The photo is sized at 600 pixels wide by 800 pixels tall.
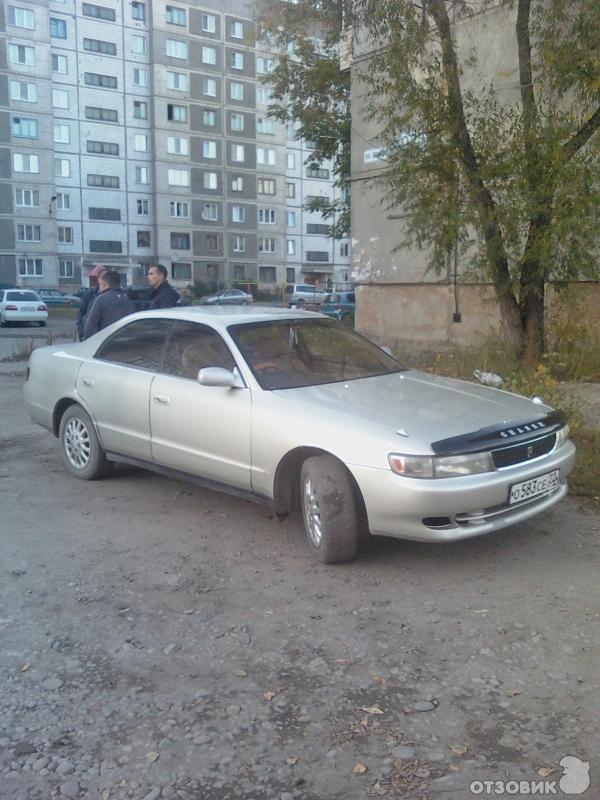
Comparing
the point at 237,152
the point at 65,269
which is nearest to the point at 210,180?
the point at 237,152

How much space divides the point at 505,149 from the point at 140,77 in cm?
5739

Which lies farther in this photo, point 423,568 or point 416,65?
point 416,65

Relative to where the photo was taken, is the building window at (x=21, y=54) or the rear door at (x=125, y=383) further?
the building window at (x=21, y=54)

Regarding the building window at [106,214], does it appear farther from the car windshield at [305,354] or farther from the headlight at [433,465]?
the headlight at [433,465]

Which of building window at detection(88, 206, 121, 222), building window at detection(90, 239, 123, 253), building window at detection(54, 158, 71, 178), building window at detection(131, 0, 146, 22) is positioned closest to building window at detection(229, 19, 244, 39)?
building window at detection(131, 0, 146, 22)

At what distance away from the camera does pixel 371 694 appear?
3.23 m

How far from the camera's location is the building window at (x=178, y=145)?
61.2m

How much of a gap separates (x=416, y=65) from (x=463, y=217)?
6.84 ft

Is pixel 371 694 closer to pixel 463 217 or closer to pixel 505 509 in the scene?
pixel 505 509

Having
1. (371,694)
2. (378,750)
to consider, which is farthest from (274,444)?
(378,750)

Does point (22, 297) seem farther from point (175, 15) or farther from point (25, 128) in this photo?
point (175, 15)

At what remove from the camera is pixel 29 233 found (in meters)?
57.6

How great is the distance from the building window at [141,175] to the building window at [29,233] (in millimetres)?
8494

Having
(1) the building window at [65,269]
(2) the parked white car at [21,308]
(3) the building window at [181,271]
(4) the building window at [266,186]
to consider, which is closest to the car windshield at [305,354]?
(2) the parked white car at [21,308]
